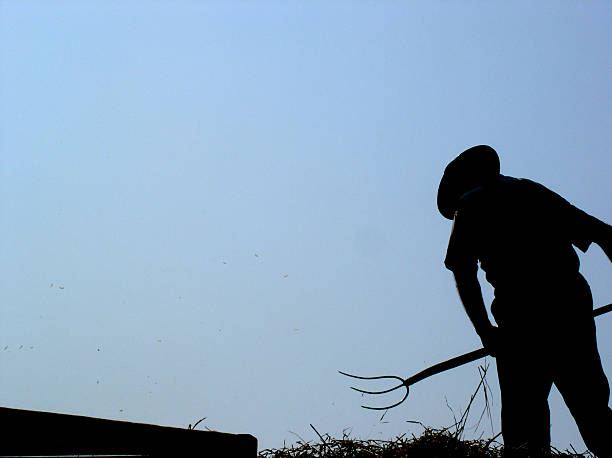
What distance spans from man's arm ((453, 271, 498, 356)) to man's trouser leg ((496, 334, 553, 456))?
100mm

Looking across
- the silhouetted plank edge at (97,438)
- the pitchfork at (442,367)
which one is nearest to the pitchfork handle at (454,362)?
the pitchfork at (442,367)

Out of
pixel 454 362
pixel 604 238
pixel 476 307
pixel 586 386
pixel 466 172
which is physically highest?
pixel 466 172

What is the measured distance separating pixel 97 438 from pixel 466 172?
3.55 metres

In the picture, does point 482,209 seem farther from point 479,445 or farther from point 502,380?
point 479,445

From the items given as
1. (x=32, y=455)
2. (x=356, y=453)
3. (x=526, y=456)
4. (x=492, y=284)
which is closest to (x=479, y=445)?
(x=526, y=456)

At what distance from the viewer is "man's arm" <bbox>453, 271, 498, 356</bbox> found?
191 inches

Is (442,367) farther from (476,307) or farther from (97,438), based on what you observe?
(97,438)

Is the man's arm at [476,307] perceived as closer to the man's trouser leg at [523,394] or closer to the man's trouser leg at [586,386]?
the man's trouser leg at [523,394]

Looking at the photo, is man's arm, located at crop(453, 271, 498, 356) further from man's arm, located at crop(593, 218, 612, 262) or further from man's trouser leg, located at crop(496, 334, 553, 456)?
man's arm, located at crop(593, 218, 612, 262)

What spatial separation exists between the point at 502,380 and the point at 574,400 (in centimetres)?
52

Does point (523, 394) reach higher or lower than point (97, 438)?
higher

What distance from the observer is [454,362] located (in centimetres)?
509

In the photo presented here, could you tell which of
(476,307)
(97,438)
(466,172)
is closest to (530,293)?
(476,307)

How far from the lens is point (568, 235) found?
4.93 metres
